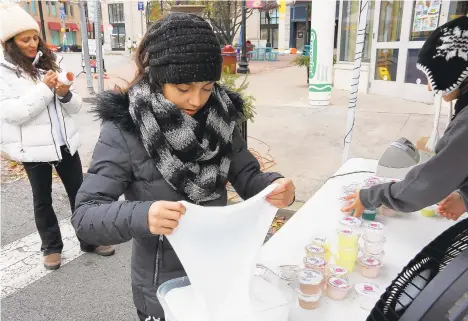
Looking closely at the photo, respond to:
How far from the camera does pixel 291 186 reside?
1.17 m

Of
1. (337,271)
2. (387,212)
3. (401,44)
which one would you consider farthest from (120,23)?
(337,271)

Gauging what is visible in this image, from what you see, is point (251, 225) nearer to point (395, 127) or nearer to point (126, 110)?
point (126, 110)

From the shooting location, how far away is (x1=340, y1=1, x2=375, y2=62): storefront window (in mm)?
9655

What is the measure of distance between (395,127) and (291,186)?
5810 millimetres

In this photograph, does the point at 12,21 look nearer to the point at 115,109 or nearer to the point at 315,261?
the point at 115,109

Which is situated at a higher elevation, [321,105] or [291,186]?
[291,186]

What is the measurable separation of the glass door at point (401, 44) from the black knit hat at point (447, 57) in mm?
6980

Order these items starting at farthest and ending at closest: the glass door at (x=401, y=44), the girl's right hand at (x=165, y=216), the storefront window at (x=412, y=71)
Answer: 1. the storefront window at (x=412, y=71)
2. the glass door at (x=401, y=44)
3. the girl's right hand at (x=165, y=216)

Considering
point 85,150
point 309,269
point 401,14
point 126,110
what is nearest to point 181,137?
point 126,110

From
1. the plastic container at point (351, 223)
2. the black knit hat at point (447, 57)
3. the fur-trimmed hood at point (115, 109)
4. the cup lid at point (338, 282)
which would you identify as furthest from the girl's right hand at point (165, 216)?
the black knit hat at point (447, 57)

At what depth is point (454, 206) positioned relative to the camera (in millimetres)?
1745

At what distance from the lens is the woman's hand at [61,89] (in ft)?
8.69

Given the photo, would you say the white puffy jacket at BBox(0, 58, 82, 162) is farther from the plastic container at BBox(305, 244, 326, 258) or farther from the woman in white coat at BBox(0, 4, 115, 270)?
the plastic container at BBox(305, 244, 326, 258)

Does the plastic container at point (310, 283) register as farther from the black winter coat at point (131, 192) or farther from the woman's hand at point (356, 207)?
the woman's hand at point (356, 207)
